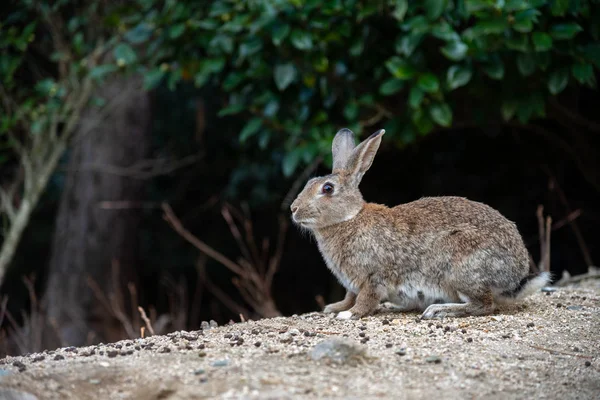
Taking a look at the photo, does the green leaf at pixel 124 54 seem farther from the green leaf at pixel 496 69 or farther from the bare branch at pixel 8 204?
the green leaf at pixel 496 69

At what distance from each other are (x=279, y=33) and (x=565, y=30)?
239 cm

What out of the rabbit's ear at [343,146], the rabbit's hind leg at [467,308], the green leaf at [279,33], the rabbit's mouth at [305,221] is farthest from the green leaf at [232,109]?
the rabbit's hind leg at [467,308]

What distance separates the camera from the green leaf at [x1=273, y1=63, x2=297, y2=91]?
25.2ft

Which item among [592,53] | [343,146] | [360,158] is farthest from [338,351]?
[592,53]

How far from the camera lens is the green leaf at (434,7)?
6.97 metres

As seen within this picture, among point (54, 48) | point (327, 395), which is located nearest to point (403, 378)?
point (327, 395)

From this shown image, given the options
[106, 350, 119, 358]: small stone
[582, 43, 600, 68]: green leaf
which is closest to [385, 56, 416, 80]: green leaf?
[582, 43, 600, 68]: green leaf

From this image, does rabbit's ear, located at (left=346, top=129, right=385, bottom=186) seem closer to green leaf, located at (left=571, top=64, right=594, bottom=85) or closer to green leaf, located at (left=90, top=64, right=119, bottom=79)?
green leaf, located at (left=571, top=64, right=594, bottom=85)

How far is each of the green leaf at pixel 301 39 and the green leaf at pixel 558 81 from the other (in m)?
2.11

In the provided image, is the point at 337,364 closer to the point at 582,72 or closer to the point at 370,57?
the point at 582,72

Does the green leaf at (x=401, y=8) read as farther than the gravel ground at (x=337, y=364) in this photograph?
Yes

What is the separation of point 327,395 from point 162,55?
5.46 m

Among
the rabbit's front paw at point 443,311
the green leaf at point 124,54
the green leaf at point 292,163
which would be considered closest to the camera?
the rabbit's front paw at point 443,311

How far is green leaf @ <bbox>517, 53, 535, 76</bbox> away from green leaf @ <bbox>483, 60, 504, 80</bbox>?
152 mm
